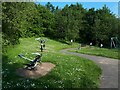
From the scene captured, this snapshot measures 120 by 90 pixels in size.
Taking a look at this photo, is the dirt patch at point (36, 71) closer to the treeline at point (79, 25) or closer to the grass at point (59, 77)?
the grass at point (59, 77)

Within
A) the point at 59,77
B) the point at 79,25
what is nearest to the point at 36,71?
the point at 59,77

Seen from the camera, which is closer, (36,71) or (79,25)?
(36,71)

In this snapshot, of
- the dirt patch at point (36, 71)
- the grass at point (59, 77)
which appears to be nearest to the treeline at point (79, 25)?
the grass at point (59, 77)

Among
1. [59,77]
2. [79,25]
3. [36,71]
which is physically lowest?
[59,77]

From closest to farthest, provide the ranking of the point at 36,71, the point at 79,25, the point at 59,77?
1. the point at 59,77
2. the point at 36,71
3. the point at 79,25

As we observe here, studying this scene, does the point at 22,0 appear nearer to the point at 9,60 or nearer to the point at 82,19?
the point at 9,60

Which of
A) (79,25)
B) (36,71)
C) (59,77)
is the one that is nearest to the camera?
(59,77)

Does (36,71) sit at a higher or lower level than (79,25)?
lower

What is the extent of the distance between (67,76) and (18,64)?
15.0ft

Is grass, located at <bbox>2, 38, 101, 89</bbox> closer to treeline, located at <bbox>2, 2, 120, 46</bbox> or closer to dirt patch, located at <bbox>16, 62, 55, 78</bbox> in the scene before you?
dirt patch, located at <bbox>16, 62, 55, 78</bbox>

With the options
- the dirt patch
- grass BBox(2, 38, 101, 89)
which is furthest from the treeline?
the dirt patch

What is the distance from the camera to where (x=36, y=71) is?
53.8 ft

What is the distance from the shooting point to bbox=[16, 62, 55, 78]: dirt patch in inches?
610

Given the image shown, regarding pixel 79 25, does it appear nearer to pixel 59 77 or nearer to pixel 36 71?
pixel 36 71
